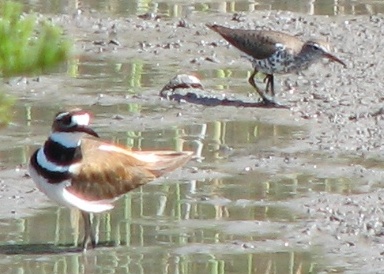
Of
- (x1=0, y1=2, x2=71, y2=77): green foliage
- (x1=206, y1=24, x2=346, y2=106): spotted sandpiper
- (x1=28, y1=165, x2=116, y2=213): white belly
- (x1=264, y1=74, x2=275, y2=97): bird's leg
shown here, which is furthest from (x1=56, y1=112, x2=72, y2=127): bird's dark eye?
(x1=264, y1=74, x2=275, y2=97): bird's leg

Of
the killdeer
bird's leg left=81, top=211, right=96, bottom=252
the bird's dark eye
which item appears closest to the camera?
the bird's dark eye

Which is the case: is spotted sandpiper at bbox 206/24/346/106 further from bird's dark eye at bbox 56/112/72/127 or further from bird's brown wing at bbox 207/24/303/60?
bird's dark eye at bbox 56/112/72/127

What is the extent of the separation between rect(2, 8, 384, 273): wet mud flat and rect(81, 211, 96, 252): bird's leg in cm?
75

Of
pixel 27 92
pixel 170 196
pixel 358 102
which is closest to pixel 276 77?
pixel 358 102

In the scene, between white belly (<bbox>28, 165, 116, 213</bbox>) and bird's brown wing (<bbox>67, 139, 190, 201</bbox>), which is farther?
bird's brown wing (<bbox>67, 139, 190, 201</bbox>)

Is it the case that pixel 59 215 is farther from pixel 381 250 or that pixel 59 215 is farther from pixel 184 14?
pixel 184 14

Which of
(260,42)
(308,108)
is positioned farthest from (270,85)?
(308,108)

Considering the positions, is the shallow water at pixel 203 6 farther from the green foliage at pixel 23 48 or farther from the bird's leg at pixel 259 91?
the green foliage at pixel 23 48

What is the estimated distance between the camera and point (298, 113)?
1104 cm

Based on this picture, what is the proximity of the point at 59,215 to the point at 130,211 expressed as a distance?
0.44 m

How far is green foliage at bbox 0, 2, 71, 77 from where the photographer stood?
13.9 ft

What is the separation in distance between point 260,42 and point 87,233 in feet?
15.4

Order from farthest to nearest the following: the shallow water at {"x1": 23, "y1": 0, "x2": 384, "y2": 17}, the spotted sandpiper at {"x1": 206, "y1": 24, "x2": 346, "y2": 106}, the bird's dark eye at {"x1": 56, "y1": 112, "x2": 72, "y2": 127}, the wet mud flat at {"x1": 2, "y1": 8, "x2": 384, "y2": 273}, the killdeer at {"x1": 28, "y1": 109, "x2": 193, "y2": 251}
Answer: the shallow water at {"x1": 23, "y1": 0, "x2": 384, "y2": 17}, the spotted sandpiper at {"x1": 206, "y1": 24, "x2": 346, "y2": 106}, the wet mud flat at {"x1": 2, "y1": 8, "x2": 384, "y2": 273}, the killdeer at {"x1": 28, "y1": 109, "x2": 193, "y2": 251}, the bird's dark eye at {"x1": 56, "y1": 112, "x2": 72, "y2": 127}

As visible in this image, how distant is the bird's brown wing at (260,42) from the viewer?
459 inches
